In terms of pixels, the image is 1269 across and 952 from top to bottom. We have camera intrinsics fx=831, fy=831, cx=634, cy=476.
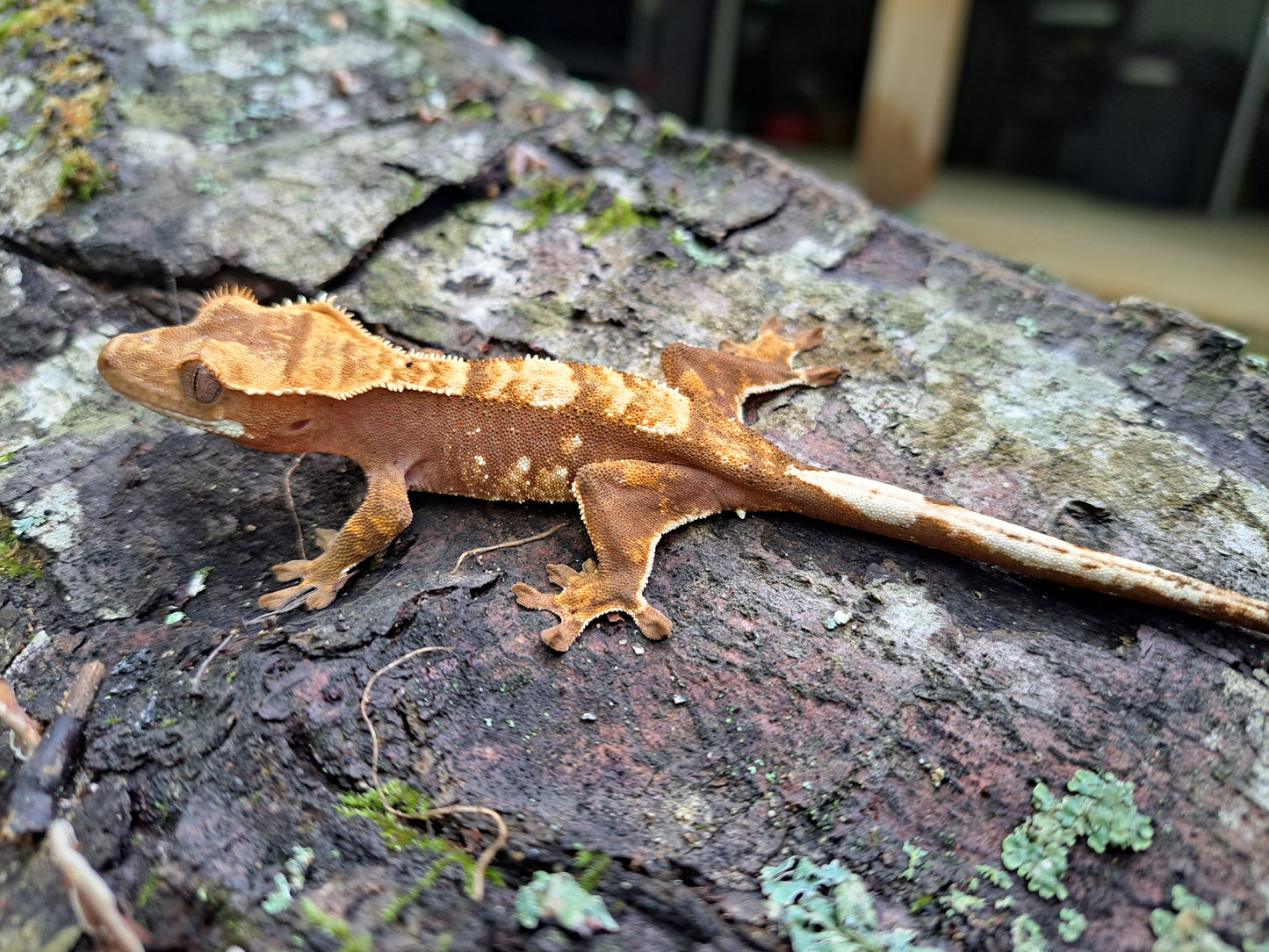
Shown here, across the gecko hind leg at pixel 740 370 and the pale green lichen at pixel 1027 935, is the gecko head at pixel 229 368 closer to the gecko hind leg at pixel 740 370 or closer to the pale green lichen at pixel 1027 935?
the gecko hind leg at pixel 740 370

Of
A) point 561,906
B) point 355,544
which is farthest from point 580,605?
point 561,906

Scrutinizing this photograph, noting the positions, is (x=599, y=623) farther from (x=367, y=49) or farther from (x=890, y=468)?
(x=367, y=49)

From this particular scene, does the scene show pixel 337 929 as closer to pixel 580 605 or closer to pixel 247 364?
pixel 580 605

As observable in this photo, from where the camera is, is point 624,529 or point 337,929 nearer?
point 337,929

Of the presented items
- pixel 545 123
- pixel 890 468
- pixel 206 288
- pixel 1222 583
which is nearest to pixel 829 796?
pixel 890 468

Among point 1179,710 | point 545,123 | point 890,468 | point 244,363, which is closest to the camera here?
point 1179,710

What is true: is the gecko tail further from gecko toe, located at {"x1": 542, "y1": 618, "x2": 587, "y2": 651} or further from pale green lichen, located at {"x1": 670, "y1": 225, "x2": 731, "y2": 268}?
pale green lichen, located at {"x1": 670, "y1": 225, "x2": 731, "y2": 268}

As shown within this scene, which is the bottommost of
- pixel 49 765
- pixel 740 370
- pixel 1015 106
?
pixel 49 765
